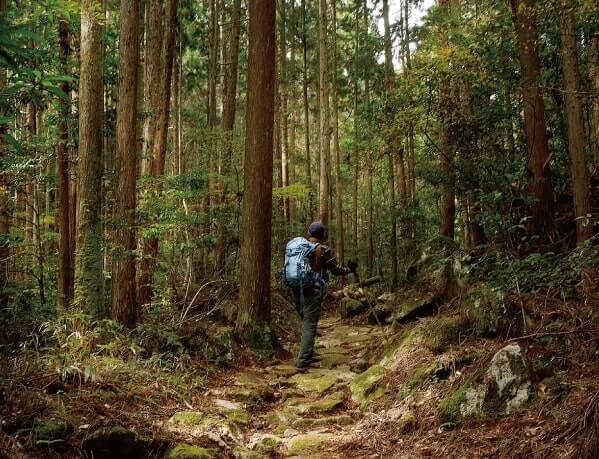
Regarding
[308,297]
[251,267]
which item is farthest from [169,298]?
[308,297]

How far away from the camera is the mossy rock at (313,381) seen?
6167 millimetres

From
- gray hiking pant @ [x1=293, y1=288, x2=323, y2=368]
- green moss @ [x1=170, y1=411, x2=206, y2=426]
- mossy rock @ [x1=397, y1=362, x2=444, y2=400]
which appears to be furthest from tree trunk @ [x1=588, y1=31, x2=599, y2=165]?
green moss @ [x1=170, y1=411, x2=206, y2=426]

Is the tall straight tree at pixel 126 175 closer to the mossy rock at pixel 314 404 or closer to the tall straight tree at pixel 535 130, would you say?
the mossy rock at pixel 314 404

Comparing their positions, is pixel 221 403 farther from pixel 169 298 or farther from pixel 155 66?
pixel 155 66

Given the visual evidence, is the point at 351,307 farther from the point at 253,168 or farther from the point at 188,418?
the point at 188,418

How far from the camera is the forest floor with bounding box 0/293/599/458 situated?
339 centimetres

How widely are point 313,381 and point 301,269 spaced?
1.58 meters

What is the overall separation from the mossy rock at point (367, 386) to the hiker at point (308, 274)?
1.12m

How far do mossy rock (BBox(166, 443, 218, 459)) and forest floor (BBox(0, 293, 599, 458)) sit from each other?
0.01 meters

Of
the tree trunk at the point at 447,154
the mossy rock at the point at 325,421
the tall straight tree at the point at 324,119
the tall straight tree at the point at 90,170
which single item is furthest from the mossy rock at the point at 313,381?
the tall straight tree at the point at 324,119

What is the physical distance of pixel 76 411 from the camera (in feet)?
13.2

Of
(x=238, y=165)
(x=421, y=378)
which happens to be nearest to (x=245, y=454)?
(x=421, y=378)

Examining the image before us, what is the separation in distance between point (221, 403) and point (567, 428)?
363 centimetres

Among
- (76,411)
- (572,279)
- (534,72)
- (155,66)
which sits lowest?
(76,411)
